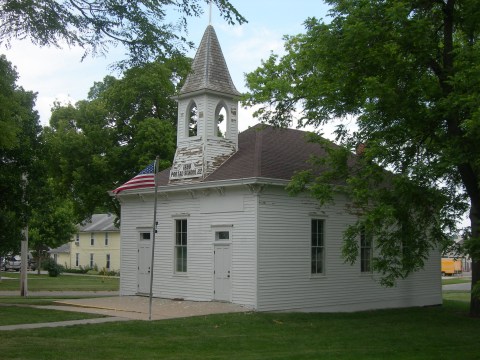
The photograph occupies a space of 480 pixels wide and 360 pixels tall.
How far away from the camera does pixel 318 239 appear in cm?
2331

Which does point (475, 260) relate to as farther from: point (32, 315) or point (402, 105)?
point (32, 315)

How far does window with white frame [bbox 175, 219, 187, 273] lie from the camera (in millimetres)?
24125

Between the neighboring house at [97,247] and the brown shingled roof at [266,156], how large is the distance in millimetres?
42503

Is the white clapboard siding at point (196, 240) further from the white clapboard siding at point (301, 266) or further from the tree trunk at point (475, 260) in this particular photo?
the tree trunk at point (475, 260)

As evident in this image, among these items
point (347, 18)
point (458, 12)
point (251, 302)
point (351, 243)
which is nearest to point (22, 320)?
point (251, 302)

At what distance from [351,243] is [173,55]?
837 cm

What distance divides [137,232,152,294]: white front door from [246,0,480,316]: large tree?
10.1 m

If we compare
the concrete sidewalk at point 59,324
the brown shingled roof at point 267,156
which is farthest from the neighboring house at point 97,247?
the concrete sidewalk at point 59,324

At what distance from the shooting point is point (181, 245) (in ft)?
79.4

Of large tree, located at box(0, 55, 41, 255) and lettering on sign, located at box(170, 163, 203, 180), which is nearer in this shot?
lettering on sign, located at box(170, 163, 203, 180)

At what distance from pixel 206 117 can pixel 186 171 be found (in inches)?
88.5

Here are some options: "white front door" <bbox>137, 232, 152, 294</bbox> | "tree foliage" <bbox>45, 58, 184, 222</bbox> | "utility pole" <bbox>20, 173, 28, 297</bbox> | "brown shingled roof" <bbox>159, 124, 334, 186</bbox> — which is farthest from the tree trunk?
"utility pole" <bbox>20, 173, 28, 297</bbox>

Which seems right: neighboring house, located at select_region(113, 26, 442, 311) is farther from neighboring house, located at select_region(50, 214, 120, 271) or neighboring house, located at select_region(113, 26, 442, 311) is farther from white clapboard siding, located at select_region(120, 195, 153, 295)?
neighboring house, located at select_region(50, 214, 120, 271)

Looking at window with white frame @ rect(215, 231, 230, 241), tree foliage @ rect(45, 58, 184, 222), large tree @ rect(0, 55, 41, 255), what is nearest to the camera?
window with white frame @ rect(215, 231, 230, 241)
